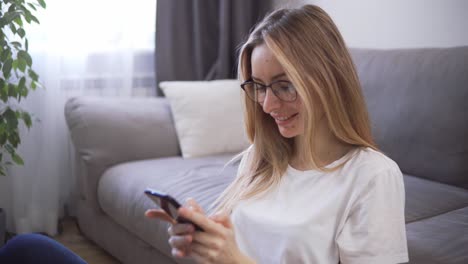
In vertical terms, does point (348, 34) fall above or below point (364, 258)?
above

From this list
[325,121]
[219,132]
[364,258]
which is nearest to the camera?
[364,258]

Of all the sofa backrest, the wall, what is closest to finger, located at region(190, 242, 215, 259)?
the sofa backrest

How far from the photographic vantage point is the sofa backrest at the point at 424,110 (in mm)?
1927

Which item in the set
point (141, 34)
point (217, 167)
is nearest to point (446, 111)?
point (217, 167)

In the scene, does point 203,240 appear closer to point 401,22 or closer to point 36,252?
point 36,252

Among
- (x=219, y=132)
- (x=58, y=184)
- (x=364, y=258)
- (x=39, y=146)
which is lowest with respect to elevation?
(x=58, y=184)

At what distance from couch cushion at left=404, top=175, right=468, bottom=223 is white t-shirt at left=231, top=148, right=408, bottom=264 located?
1.89 ft

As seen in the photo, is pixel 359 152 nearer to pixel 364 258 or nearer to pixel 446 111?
pixel 364 258

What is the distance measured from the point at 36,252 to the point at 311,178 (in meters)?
0.55

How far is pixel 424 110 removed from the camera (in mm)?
2002

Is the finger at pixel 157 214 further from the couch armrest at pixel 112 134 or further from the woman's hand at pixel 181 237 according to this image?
the couch armrest at pixel 112 134

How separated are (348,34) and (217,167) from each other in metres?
1.04

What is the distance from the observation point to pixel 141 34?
122 inches

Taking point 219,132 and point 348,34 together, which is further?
point 348,34
